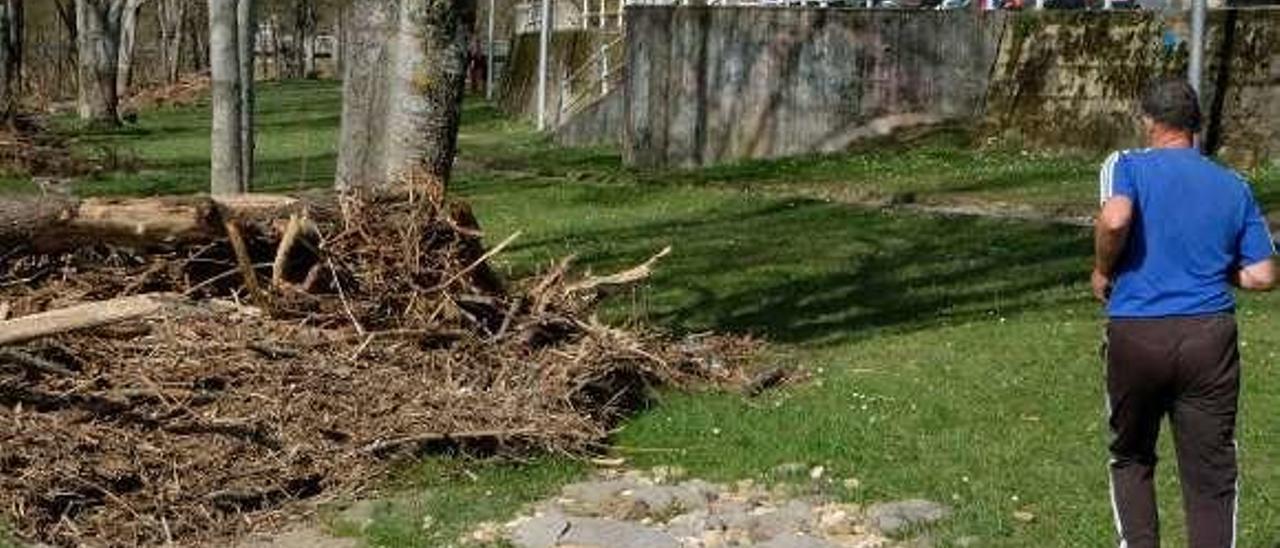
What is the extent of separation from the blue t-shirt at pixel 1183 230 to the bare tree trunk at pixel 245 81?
1119 cm

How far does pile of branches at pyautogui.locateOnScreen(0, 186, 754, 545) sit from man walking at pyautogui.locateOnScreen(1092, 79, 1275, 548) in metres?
3.40

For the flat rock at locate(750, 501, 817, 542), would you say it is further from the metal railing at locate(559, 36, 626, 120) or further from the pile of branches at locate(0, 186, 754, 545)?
the metal railing at locate(559, 36, 626, 120)

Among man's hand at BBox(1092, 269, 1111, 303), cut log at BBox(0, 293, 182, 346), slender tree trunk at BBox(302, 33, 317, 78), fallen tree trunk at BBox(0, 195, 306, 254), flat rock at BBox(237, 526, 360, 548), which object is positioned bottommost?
slender tree trunk at BBox(302, 33, 317, 78)

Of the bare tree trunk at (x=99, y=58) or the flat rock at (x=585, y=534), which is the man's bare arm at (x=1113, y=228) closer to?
the flat rock at (x=585, y=534)

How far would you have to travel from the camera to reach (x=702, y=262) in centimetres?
1614

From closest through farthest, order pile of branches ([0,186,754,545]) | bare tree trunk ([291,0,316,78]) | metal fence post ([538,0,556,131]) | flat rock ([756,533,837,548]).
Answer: flat rock ([756,533,837,548]) < pile of branches ([0,186,754,545]) < metal fence post ([538,0,556,131]) < bare tree trunk ([291,0,316,78])

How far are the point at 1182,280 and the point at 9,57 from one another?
38.5 metres

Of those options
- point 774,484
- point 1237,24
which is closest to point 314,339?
point 774,484

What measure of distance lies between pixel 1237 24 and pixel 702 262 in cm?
887

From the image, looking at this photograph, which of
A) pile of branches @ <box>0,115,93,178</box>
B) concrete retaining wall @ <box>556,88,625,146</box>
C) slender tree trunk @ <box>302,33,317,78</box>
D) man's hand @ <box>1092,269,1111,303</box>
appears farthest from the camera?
slender tree trunk @ <box>302,33,317,78</box>

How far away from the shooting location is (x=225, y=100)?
1597 cm

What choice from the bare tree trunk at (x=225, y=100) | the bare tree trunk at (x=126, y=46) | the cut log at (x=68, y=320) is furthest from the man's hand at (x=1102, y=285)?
the bare tree trunk at (x=126, y=46)

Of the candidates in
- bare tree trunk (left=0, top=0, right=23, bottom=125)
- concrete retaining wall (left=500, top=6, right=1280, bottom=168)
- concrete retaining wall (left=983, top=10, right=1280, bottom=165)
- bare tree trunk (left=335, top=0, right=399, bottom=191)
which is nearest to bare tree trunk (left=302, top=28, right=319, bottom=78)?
bare tree trunk (left=0, top=0, right=23, bottom=125)

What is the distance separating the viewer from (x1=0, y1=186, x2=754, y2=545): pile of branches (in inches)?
311
